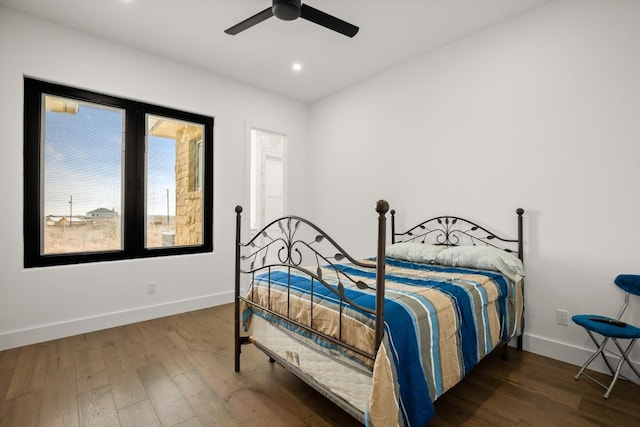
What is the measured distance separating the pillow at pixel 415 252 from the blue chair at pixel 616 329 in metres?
1.05

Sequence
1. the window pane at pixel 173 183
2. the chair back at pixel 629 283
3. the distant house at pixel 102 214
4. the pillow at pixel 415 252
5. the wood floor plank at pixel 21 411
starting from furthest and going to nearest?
the window pane at pixel 173 183 < the distant house at pixel 102 214 < the pillow at pixel 415 252 < the chair back at pixel 629 283 < the wood floor plank at pixel 21 411

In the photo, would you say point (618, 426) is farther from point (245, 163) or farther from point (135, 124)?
point (135, 124)

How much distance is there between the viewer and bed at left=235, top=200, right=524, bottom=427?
138 centimetres

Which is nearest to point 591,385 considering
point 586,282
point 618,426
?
point 618,426

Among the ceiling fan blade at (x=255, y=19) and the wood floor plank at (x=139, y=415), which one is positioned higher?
the ceiling fan blade at (x=255, y=19)

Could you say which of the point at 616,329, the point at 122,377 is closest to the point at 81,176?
the point at 122,377

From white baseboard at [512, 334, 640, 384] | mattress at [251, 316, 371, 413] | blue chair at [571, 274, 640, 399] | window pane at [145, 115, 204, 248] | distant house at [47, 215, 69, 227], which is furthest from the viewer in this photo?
window pane at [145, 115, 204, 248]

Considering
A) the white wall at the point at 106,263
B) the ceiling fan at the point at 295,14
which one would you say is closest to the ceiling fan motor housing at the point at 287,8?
the ceiling fan at the point at 295,14

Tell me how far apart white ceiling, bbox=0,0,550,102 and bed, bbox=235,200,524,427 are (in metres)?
1.86

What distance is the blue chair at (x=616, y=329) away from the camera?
74.9 inches

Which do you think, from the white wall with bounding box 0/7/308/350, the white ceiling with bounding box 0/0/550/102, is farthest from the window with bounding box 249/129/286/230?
the white ceiling with bounding box 0/0/550/102

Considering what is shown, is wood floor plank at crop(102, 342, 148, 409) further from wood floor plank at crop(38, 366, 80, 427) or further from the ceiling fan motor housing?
the ceiling fan motor housing

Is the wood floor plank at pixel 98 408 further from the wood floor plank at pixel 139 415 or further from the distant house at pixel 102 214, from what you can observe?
the distant house at pixel 102 214

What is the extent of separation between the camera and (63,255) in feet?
9.84
